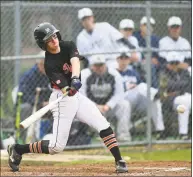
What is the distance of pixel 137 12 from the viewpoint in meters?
11.6

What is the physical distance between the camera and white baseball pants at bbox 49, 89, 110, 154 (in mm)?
7434

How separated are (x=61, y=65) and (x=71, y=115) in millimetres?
546

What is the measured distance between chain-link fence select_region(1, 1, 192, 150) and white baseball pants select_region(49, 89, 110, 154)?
136 inches

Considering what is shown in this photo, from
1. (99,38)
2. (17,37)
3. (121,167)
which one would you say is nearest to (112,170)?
(121,167)

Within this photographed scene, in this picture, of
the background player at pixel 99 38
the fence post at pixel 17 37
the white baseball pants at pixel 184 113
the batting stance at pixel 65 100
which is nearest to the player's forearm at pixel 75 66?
the batting stance at pixel 65 100

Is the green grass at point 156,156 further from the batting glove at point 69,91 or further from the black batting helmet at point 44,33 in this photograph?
the black batting helmet at point 44,33

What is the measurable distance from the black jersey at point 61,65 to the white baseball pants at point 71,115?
5.9 inches

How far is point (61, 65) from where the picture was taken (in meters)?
7.47

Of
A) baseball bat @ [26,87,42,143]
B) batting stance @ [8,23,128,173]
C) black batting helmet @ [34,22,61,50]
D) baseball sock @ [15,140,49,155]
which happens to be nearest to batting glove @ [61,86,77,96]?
batting stance @ [8,23,128,173]

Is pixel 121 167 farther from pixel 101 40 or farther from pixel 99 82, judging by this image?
pixel 101 40

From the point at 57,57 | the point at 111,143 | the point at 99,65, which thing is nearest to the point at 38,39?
the point at 57,57

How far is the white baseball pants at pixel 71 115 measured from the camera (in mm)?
7434

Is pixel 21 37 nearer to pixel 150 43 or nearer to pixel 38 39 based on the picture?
pixel 150 43

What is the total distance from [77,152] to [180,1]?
10.0ft
